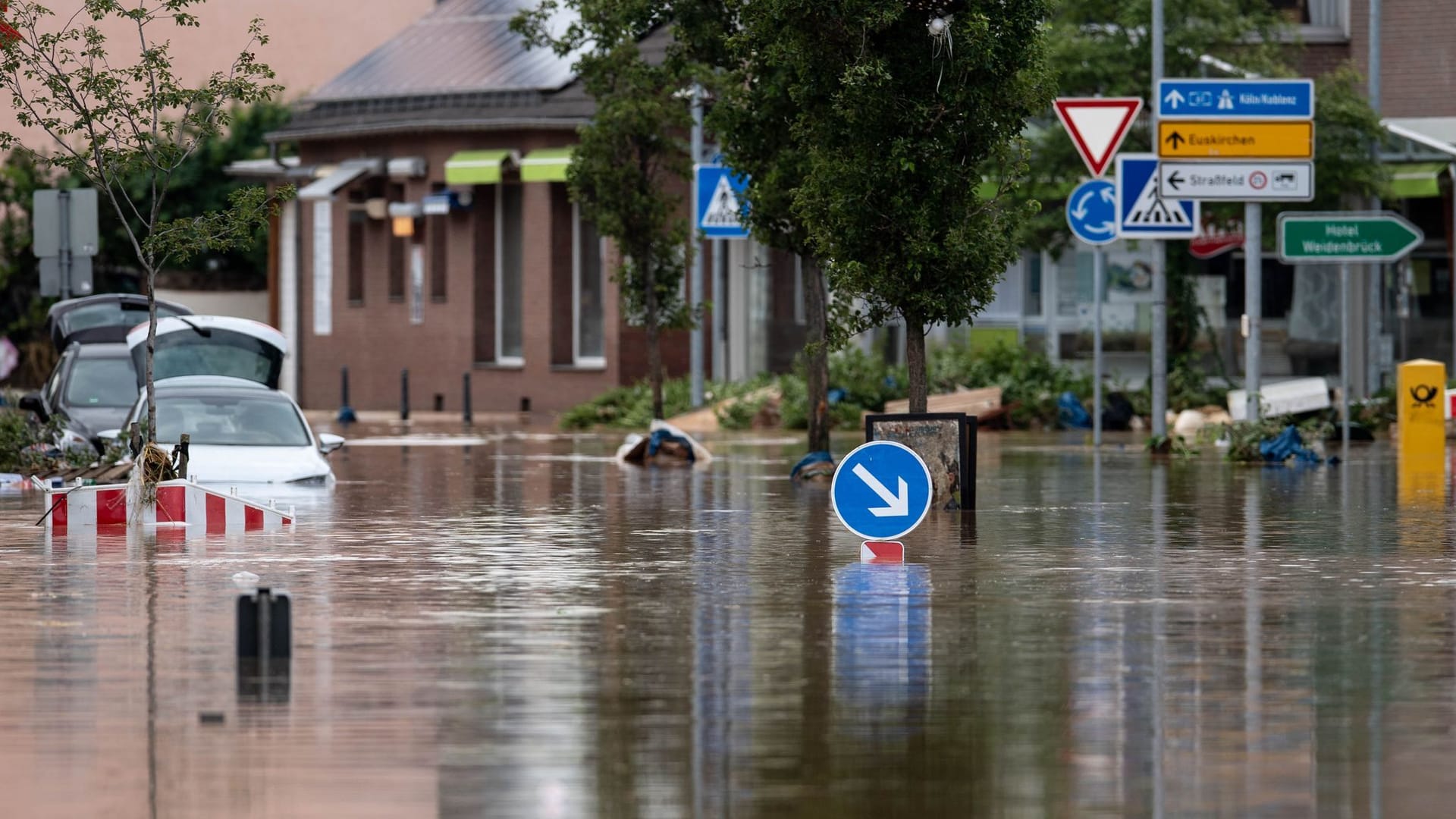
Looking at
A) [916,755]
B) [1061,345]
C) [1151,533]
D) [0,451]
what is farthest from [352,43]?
[916,755]

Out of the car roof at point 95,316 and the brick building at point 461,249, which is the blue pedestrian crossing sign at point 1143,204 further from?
the brick building at point 461,249

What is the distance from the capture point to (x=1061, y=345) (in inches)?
1640

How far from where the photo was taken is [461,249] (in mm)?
47438

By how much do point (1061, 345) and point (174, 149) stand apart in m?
23.9

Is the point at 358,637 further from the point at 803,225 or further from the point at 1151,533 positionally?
the point at 803,225

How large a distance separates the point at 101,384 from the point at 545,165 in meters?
16.4

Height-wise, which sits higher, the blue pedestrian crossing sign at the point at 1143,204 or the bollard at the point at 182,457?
the blue pedestrian crossing sign at the point at 1143,204

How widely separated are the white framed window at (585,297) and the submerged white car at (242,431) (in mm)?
22257

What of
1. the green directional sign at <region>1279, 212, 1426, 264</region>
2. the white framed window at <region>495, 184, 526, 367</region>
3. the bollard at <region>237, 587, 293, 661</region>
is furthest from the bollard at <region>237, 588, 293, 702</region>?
the white framed window at <region>495, 184, 526, 367</region>

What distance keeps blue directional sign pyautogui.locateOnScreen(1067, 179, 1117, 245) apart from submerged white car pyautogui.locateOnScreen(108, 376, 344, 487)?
950 cm

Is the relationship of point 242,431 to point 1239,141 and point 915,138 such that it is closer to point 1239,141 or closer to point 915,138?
point 915,138

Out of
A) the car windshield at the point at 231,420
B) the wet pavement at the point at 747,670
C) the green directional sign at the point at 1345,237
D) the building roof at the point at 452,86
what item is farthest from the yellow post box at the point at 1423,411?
the building roof at the point at 452,86

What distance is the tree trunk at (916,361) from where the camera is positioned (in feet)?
68.2

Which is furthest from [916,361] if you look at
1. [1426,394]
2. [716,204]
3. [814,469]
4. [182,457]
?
[1426,394]
